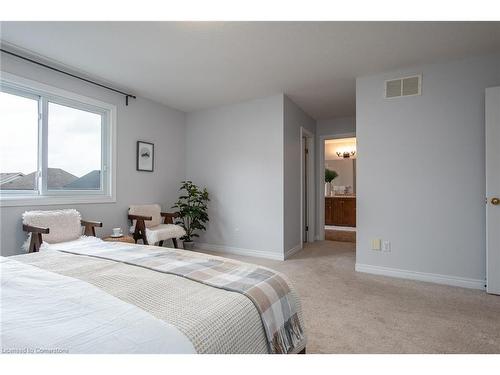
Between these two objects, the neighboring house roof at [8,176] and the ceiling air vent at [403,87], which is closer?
the neighboring house roof at [8,176]

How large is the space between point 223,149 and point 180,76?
1.40 metres

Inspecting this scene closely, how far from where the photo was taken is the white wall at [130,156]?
2.66 m

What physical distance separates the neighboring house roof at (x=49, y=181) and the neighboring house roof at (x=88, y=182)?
0.16 feet

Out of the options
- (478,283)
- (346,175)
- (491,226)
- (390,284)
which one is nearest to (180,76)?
(390,284)

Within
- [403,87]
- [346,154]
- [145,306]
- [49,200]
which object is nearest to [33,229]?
[49,200]

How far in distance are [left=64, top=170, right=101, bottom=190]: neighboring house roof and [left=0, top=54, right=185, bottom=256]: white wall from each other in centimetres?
25

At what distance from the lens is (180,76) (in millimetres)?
3250

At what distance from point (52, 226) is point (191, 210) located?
6.12 ft

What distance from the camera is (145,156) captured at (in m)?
4.02

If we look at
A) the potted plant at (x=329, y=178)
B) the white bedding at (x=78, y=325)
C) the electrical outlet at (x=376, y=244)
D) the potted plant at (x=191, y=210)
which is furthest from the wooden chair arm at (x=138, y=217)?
the potted plant at (x=329, y=178)

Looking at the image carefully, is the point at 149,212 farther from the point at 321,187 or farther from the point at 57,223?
the point at 321,187

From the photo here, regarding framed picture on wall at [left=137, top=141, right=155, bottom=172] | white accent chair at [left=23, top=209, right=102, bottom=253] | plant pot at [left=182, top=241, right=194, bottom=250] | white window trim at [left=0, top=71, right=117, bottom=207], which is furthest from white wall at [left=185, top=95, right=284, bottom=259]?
white accent chair at [left=23, top=209, right=102, bottom=253]

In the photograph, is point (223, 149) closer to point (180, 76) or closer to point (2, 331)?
point (180, 76)

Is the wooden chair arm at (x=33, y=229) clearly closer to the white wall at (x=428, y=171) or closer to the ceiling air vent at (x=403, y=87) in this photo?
the white wall at (x=428, y=171)
